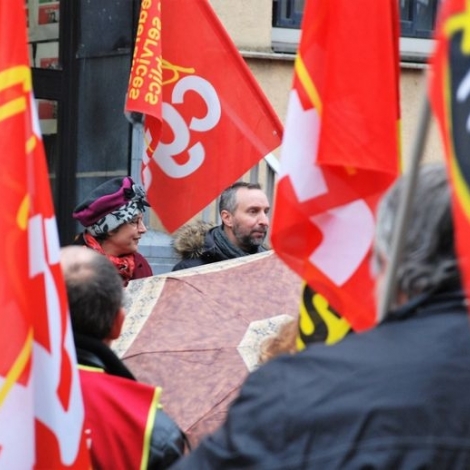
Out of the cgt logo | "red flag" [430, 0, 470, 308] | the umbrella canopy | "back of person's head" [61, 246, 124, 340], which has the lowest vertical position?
the umbrella canopy

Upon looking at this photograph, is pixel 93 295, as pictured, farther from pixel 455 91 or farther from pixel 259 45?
pixel 259 45

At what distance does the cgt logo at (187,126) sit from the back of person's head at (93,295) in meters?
2.58

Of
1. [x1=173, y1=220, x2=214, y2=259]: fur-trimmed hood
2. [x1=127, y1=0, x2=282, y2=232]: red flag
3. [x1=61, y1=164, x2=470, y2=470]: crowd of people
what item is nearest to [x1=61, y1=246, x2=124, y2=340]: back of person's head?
[x1=61, y1=164, x2=470, y2=470]: crowd of people

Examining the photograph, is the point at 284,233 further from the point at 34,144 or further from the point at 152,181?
the point at 152,181

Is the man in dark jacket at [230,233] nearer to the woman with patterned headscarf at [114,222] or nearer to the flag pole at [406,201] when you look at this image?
the woman with patterned headscarf at [114,222]

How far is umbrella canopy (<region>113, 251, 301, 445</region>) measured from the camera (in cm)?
420

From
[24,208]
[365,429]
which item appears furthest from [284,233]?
[365,429]

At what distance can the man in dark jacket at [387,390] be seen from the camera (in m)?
2.25

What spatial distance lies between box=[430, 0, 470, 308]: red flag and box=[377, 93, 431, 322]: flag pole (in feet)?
0.11

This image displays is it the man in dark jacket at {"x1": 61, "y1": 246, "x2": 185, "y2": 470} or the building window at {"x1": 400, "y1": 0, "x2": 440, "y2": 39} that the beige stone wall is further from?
the man in dark jacket at {"x1": 61, "y1": 246, "x2": 185, "y2": 470}

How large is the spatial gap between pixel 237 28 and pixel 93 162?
1.29 meters

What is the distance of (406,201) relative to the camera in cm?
237

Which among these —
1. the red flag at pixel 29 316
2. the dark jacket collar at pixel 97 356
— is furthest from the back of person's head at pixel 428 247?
the dark jacket collar at pixel 97 356

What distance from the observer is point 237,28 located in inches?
388
